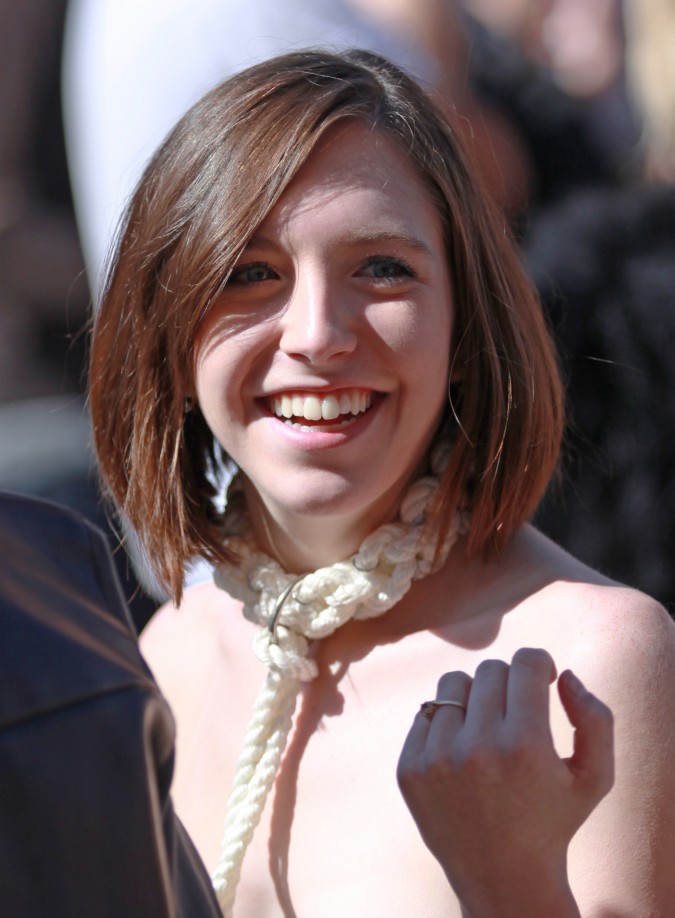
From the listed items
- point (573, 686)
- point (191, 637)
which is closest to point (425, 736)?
point (573, 686)

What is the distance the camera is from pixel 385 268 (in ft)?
4.92

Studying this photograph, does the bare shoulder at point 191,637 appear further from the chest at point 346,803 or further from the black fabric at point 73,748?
the black fabric at point 73,748

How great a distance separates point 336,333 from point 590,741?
0.55 m

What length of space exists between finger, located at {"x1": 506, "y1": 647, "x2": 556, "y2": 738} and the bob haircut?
404 mm

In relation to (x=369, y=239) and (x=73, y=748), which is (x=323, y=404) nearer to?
(x=369, y=239)

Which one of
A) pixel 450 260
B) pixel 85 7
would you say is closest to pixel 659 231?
pixel 450 260

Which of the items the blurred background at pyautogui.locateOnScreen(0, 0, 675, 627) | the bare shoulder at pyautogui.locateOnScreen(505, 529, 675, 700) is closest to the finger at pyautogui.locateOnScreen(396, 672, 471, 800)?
the bare shoulder at pyautogui.locateOnScreen(505, 529, 675, 700)

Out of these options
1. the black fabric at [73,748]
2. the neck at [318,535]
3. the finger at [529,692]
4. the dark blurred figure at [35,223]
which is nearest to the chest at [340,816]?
the neck at [318,535]

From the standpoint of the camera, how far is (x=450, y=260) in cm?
159

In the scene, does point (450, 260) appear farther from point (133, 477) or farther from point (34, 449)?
point (34, 449)

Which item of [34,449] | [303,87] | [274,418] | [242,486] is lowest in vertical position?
[34,449]

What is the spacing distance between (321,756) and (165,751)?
75cm

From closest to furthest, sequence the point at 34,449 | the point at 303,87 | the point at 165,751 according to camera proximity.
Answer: the point at 165,751, the point at 303,87, the point at 34,449

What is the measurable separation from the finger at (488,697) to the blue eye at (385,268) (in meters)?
0.52
